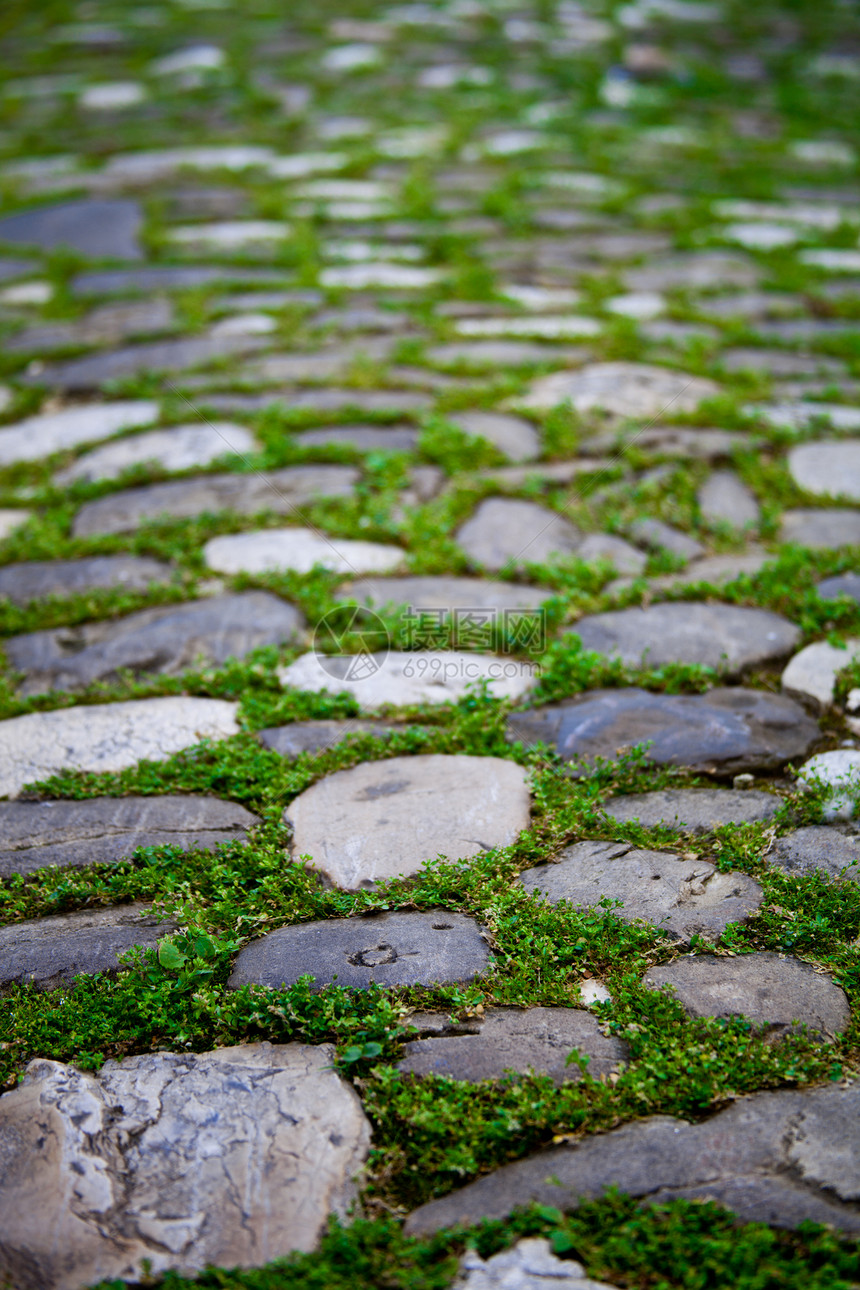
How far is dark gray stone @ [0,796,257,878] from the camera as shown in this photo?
5.84 ft

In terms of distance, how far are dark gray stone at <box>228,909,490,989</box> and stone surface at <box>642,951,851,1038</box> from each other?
0.34 meters

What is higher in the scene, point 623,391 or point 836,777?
point 623,391

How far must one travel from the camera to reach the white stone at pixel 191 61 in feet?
23.8

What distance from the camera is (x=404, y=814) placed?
6.06 feet

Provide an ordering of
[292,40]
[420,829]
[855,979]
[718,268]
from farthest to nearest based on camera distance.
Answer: [292,40]
[718,268]
[420,829]
[855,979]

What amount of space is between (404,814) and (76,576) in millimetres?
1353

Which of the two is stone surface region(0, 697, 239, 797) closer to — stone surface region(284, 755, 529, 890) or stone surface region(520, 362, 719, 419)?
stone surface region(284, 755, 529, 890)

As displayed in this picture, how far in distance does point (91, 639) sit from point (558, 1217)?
1.81 metres

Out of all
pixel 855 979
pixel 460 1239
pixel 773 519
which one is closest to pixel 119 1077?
pixel 460 1239

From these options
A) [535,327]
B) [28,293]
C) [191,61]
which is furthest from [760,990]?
[191,61]

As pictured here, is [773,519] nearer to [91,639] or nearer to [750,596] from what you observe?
[750,596]

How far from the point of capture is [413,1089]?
1.36m

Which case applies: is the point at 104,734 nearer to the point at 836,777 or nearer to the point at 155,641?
the point at 155,641

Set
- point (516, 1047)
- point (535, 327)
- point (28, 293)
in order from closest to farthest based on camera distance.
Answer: point (516, 1047) → point (535, 327) → point (28, 293)
